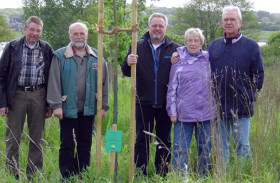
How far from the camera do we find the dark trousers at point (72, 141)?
401 cm

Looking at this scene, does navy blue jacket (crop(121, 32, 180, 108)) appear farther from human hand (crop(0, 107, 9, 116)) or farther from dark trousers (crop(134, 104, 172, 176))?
human hand (crop(0, 107, 9, 116))

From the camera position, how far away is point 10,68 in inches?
159

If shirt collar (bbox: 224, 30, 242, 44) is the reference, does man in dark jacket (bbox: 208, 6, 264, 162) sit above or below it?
below

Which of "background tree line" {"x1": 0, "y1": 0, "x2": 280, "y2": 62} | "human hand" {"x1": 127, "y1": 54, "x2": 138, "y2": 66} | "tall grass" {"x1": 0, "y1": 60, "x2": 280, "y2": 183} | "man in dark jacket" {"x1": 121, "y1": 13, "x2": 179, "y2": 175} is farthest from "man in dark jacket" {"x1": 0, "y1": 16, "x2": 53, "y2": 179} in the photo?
"background tree line" {"x1": 0, "y1": 0, "x2": 280, "y2": 62}

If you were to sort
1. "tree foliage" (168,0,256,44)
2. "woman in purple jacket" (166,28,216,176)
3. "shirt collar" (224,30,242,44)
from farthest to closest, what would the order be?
"tree foliage" (168,0,256,44), "shirt collar" (224,30,242,44), "woman in purple jacket" (166,28,216,176)

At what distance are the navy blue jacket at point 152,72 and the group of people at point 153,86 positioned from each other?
0.04 ft

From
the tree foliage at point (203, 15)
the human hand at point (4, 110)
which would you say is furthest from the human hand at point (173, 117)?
the tree foliage at point (203, 15)

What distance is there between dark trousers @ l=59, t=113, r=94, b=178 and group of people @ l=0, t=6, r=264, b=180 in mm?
12

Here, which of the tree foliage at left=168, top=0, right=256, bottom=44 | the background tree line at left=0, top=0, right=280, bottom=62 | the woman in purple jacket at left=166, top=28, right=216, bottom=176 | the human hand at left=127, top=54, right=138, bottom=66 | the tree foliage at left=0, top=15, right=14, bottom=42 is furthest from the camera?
the tree foliage at left=0, top=15, right=14, bottom=42

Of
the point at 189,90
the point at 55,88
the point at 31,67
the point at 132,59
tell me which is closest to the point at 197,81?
the point at 189,90

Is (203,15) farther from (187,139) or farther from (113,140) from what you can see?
(113,140)

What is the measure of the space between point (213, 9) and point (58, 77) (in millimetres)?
30578

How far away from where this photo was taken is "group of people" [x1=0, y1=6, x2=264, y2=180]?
12.7ft

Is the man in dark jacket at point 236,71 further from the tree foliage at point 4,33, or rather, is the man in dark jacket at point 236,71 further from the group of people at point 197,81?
the tree foliage at point 4,33
